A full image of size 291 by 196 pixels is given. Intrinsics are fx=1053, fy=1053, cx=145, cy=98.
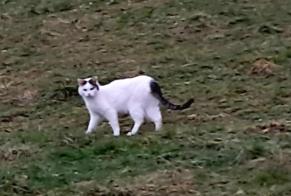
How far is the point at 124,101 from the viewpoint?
8.31 metres

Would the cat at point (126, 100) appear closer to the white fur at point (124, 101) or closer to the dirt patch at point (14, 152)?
the white fur at point (124, 101)

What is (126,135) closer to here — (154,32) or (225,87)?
(225,87)

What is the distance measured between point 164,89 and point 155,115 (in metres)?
1.79

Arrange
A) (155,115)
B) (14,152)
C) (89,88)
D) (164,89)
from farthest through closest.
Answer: (164,89), (155,115), (89,88), (14,152)

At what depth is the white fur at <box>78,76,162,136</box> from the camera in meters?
8.27

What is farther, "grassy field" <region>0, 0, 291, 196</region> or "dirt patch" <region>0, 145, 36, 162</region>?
"dirt patch" <region>0, 145, 36, 162</region>

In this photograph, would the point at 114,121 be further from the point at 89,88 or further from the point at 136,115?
the point at 89,88

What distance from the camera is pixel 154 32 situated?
41.4 feet

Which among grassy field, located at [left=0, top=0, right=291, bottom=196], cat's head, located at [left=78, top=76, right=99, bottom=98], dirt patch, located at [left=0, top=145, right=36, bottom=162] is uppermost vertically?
cat's head, located at [left=78, top=76, right=99, bottom=98]

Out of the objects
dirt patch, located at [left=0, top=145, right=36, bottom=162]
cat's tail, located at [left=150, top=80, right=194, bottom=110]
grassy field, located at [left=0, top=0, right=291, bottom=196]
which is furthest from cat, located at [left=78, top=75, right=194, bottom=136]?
dirt patch, located at [left=0, top=145, right=36, bottom=162]

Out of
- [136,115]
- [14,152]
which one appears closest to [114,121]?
[136,115]

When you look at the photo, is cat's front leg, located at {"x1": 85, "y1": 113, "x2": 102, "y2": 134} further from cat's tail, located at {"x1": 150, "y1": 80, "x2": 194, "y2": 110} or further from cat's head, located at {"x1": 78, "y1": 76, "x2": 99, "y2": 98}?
cat's tail, located at {"x1": 150, "y1": 80, "x2": 194, "y2": 110}

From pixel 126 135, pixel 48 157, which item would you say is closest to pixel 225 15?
pixel 126 135

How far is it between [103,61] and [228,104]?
8.60 ft
